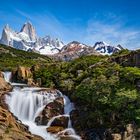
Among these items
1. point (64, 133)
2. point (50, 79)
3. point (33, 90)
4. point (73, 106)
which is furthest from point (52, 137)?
point (50, 79)

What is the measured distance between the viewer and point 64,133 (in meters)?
56.8

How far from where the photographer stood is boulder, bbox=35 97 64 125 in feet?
200

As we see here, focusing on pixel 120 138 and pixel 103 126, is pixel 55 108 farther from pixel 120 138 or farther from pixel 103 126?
pixel 120 138

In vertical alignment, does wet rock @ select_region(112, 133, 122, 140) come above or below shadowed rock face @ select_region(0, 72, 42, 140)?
below

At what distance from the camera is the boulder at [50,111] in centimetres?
6097

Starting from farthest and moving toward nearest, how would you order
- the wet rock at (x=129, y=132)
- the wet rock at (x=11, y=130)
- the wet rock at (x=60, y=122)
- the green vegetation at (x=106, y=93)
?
the wet rock at (x=60, y=122) < the green vegetation at (x=106, y=93) < the wet rock at (x=129, y=132) < the wet rock at (x=11, y=130)

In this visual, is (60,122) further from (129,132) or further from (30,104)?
(129,132)

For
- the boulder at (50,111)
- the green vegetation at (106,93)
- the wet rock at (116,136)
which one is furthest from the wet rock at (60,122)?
the wet rock at (116,136)

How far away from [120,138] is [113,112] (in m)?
5.50

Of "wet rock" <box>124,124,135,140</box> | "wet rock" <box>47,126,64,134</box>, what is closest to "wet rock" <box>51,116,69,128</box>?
"wet rock" <box>47,126,64,134</box>

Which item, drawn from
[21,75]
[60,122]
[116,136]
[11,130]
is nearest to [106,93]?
[60,122]

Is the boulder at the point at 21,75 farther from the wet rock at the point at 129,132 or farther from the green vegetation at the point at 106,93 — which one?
the wet rock at the point at 129,132

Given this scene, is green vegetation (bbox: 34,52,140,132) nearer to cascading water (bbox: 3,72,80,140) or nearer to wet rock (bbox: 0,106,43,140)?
cascading water (bbox: 3,72,80,140)

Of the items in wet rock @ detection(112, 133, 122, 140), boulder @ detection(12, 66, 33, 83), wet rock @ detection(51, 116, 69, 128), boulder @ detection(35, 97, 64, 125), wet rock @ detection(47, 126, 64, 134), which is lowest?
wet rock @ detection(112, 133, 122, 140)
